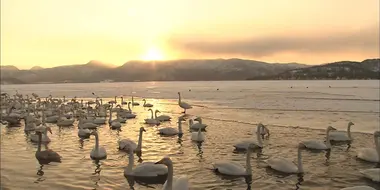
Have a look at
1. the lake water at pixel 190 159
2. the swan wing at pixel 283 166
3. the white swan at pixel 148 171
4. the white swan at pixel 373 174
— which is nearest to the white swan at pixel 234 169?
the lake water at pixel 190 159

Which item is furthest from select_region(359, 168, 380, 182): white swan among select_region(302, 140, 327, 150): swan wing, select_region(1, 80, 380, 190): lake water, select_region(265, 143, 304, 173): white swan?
select_region(302, 140, 327, 150): swan wing

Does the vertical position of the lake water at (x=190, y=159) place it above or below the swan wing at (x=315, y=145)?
below

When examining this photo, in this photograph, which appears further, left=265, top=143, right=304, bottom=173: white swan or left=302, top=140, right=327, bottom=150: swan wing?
left=302, top=140, right=327, bottom=150: swan wing

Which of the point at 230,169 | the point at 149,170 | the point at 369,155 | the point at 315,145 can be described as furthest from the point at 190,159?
the point at 369,155

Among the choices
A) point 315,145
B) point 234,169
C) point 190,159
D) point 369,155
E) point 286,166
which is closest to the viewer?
point 234,169

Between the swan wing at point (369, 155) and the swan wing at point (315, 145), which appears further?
the swan wing at point (315, 145)

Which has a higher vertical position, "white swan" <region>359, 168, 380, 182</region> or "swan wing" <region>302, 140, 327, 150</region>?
"swan wing" <region>302, 140, 327, 150</region>

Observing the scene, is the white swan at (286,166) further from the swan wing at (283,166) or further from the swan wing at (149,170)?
the swan wing at (149,170)

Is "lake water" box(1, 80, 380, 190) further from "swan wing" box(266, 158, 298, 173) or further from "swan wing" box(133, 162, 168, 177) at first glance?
"swan wing" box(133, 162, 168, 177)

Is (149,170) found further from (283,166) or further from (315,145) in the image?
(315,145)

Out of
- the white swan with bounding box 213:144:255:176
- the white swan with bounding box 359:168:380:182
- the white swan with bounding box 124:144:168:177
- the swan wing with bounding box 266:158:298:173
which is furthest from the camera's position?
the swan wing with bounding box 266:158:298:173

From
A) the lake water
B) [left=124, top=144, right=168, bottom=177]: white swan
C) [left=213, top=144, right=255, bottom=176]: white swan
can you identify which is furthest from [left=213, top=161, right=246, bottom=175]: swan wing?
[left=124, top=144, right=168, bottom=177]: white swan

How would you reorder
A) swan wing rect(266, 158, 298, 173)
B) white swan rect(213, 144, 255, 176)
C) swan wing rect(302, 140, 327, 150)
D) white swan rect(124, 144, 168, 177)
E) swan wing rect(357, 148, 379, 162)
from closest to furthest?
white swan rect(124, 144, 168, 177) < white swan rect(213, 144, 255, 176) < swan wing rect(266, 158, 298, 173) < swan wing rect(357, 148, 379, 162) < swan wing rect(302, 140, 327, 150)

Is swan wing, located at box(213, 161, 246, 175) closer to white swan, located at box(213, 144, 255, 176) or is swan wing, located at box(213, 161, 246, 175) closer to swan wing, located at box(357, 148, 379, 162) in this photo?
white swan, located at box(213, 144, 255, 176)
